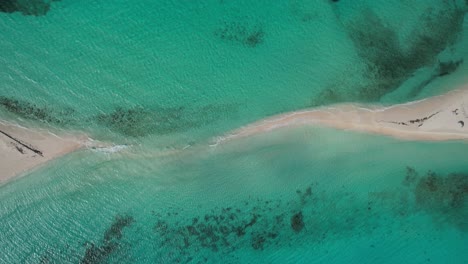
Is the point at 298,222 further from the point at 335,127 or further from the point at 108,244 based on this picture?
the point at 108,244

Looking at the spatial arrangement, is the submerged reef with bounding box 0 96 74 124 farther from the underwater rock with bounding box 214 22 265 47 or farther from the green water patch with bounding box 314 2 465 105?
the green water patch with bounding box 314 2 465 105

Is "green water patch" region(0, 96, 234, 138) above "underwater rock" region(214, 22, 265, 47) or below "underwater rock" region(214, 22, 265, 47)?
below

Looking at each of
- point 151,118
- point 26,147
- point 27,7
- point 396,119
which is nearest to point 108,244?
point 26,147

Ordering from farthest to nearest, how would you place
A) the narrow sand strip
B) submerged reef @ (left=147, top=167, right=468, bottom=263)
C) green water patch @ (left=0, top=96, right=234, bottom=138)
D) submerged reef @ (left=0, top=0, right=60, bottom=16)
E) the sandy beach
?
submerged reef @ (left=147, top=167, right=468, bottom=263)
green water patch @ (left=0, top=96, right=234, bottom=138)
submerged reef @ (left=0, top=0, right=60, bottom=16)
the sandy beach
the narrow sand strip

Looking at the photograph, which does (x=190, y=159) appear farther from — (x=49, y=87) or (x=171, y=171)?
(x=49, y=87)

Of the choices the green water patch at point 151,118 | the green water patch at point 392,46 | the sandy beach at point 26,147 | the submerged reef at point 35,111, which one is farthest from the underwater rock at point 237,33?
the sandy beach at point 26,147

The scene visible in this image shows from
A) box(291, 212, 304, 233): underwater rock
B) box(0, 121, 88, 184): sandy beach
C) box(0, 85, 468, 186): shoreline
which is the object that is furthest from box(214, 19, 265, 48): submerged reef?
box(291, 212, 304, 233): underwater rock

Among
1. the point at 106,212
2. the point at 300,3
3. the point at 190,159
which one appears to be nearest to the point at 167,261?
the point at 106,212
